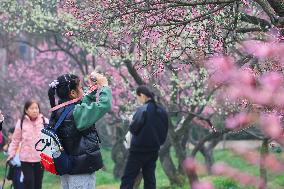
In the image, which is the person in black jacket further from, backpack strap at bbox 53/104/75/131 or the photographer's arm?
backpack strap at bbox 53/104/75/131

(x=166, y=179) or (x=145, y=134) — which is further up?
(x=145, y=134)

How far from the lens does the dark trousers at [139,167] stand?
870 cm

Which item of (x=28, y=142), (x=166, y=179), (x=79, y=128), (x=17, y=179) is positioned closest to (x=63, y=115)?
(x=79, y=128)

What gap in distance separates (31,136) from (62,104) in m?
3.34

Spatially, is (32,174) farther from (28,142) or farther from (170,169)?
(170,169)

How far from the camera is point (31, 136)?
8.94 meters

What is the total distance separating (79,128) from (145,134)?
3083 millimetres

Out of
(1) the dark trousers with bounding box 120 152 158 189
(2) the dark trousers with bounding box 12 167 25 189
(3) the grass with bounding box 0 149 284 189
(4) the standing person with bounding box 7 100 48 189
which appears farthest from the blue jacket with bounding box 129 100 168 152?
(2) the dark trousers with bounding box 12 167 25 189

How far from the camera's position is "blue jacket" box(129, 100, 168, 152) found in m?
8.56

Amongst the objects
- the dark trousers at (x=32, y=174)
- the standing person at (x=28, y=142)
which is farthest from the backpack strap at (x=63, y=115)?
the dark trousers at (x=32, y=174)

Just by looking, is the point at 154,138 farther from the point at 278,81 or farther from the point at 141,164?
the point at 278,81

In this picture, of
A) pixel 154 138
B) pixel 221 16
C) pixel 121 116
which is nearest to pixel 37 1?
pixel 121 116

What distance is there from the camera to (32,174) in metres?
8.97

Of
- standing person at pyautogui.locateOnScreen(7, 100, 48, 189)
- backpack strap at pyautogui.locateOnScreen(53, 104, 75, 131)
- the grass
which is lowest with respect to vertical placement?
the grass
